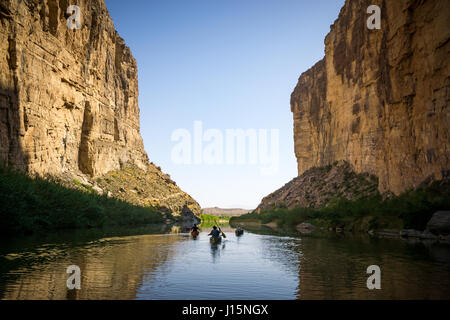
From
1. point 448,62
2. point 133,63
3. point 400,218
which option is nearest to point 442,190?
point 400,218

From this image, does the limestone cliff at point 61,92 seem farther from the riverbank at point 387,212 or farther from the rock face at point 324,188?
the rock face at point 324,188

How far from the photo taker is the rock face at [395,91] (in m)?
27.2

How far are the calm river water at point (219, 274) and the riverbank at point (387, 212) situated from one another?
7193mm

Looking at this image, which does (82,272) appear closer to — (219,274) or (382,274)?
(219,274)

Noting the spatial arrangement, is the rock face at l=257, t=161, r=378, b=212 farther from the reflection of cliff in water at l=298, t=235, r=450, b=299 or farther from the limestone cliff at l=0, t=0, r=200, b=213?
the limestone cliff at l=0, t=0, r=200, b=213

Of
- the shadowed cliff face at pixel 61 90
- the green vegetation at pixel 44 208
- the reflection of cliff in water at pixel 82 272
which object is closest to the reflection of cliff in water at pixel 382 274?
the reflection of cliff in water at pixel 82 272

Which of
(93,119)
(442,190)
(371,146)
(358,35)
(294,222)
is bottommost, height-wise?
(294,222)

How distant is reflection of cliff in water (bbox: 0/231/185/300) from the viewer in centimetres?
862

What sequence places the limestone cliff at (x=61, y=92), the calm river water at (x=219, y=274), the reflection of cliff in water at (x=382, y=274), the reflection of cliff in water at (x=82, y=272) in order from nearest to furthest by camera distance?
the reflection of cliff in water at (x=82, y=272) → the calm river water at (x=219, y=274) → the reflection of cliff in water at (x=382, y=274) → the limestone cliff at (x=61, y=92)

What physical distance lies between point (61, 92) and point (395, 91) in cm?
3996

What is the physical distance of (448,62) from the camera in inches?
1017

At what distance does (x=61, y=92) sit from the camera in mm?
49312
